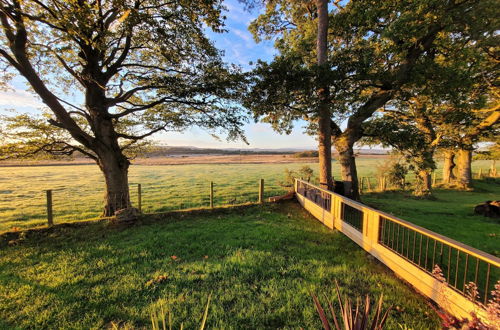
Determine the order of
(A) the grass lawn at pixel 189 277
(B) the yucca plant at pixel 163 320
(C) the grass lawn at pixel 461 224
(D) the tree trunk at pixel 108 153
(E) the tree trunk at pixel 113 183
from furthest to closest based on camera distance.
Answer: (E) the tree trunk at pixel 113 183
(D) the tree trunk at pixel 108 153
(C) the grass lawn at pixel 461 224
(A) the grass lawn at pixel 189 277
(B) the yucca plant at pixel 163 320

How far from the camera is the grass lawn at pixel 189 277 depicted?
111 inches

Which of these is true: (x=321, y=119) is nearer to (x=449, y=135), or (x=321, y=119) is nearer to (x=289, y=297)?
(x=289, y=297)

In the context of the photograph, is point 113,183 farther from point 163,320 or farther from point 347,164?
point 347,164

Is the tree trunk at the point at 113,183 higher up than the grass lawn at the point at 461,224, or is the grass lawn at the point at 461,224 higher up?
the tree trunk at the point at 113,183

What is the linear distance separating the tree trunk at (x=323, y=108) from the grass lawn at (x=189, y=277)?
326 centimetres

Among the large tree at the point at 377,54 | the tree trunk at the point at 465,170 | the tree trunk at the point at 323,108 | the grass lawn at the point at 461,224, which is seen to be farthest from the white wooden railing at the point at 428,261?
the tree trunk at the point at 465,170

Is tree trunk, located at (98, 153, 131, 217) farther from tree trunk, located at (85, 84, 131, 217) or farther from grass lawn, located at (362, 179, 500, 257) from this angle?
grass lawn, located at (362, 179, 500, 257)

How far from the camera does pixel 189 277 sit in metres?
3.75

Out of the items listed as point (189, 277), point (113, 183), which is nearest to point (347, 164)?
point (189, 277)

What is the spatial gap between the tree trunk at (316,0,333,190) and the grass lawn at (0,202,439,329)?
326 cm

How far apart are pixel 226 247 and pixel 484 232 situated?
9549 millimetres

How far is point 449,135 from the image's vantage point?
10742mm

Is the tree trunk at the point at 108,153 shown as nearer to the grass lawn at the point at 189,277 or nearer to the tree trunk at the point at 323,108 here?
the grass lawn at the point at 189,277

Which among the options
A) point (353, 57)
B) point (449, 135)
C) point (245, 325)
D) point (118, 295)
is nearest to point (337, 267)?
point (245, 325)
